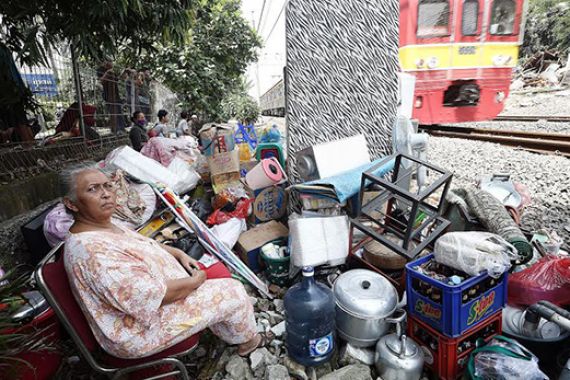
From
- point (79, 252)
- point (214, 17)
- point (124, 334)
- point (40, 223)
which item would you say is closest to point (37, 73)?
point (40, 223)

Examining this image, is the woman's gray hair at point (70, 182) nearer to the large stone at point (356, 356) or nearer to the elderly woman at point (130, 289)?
the elderly woman at point (130, 289)

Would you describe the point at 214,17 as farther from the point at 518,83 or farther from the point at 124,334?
the point at 518,83

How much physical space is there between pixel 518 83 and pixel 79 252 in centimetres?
2628

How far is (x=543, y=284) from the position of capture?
2.05 meters

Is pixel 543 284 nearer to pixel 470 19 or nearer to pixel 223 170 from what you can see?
pixel 223 170

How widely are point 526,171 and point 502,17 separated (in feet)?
12.0

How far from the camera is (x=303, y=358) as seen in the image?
2133 mm

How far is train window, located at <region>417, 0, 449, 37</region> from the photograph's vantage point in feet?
21.3

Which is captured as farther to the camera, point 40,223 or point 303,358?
point 40,223

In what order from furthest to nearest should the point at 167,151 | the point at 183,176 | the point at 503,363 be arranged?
the point at 167,151, the point at 183,176, the point at 503,363

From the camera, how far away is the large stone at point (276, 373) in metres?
2.04

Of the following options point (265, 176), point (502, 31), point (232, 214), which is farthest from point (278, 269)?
point (502, 31)

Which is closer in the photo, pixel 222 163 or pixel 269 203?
pixel 269 203

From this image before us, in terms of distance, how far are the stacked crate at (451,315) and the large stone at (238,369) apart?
1.07 metres
